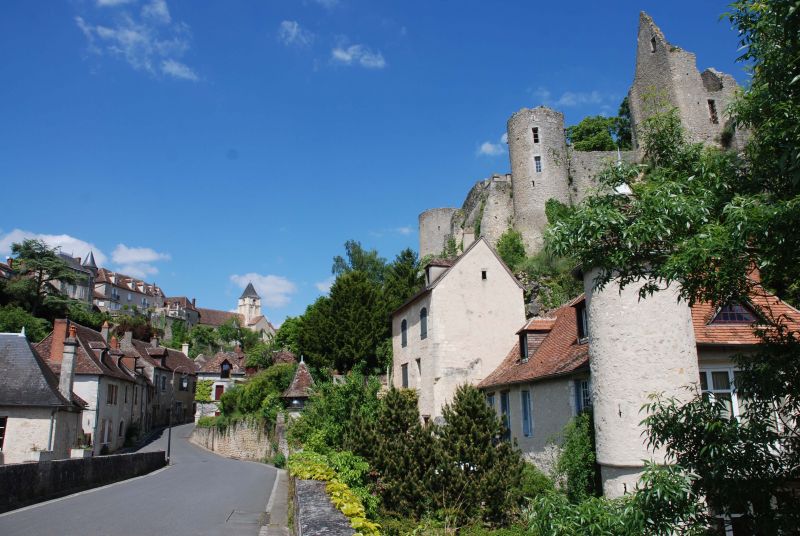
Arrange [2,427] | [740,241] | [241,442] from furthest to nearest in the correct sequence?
[241,442] < [2,427] < [740,241]

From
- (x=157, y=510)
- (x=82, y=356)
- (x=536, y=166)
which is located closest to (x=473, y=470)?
(x=157, y=510)

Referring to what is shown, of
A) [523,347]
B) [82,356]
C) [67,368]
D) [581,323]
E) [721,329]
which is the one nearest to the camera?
[721,329]

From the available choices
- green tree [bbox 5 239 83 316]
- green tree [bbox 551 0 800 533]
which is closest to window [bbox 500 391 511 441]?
green tree [bbox 551 0 800 533]

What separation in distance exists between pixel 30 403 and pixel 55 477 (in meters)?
12.1

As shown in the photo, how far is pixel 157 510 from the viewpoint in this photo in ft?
50.1

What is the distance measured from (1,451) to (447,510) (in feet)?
72.0

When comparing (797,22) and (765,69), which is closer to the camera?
(797,22)

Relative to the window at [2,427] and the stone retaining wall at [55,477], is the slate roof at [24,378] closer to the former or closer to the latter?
the window at [2,427]

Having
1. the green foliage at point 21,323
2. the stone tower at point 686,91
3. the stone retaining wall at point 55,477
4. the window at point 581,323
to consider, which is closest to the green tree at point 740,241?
the window at point 581,323

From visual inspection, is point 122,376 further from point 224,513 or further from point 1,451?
point 224,513

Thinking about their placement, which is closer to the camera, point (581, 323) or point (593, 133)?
point (581, 323)

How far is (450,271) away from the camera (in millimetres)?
28000

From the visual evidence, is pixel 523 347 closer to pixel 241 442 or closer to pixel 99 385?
pixel 241 442

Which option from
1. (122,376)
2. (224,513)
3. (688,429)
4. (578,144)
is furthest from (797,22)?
(578,144)
